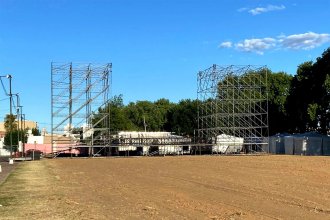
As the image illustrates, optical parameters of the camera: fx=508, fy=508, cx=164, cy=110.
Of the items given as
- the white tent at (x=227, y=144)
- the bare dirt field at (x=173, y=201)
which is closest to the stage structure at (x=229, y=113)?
the white tent at (x=227, y=144)

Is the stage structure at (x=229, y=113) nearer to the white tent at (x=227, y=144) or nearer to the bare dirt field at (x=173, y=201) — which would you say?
the white tent at (x=227, y=144)

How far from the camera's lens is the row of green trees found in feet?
225

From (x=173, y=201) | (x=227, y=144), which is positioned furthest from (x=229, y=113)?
(x=173, y=201)

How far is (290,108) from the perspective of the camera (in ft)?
262

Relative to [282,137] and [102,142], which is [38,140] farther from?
[282,137]

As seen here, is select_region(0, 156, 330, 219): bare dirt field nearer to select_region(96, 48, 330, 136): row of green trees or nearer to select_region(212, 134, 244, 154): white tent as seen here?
select_region(212, 134, 244, 154): white tent

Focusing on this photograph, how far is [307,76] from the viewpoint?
2933 inches

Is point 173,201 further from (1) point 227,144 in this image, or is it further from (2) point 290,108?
(2) point 290,108

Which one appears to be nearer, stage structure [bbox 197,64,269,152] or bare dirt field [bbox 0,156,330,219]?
bare dirt field [bbox 0,156,330,219]

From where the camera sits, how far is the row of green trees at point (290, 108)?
68688mm

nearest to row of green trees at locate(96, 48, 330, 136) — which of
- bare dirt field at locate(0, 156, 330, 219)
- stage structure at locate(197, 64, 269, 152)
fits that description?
stage structure at locate(197, 64, 269, 152)

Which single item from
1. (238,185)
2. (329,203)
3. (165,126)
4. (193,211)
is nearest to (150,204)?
(193,211)

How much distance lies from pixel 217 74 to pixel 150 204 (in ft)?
182

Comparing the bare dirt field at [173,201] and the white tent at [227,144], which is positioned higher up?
the white tent at [227,144]
